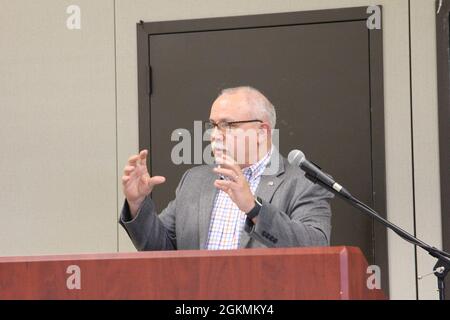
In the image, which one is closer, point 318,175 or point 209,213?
point 318,175

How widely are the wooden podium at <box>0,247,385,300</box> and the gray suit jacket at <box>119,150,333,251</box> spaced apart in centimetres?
84

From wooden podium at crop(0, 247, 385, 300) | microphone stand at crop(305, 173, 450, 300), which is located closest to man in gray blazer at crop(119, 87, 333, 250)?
microphone stand at crop(305, 173, 450, 300)

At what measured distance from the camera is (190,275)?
145cm

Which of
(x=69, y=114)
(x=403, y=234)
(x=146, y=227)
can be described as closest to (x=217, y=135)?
(x=146, y=227)

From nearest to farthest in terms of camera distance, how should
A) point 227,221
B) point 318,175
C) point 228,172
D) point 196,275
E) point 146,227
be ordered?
point 196,275 → point 318,175 → point 228,172 → point 146,227 → point 227,221

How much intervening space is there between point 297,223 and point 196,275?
927 millimetres

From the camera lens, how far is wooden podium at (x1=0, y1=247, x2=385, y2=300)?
4.58 ft

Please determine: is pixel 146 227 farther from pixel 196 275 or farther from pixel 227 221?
pixel 196 275

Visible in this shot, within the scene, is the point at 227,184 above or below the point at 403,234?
above

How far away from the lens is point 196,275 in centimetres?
145

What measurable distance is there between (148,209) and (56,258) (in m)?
0.96

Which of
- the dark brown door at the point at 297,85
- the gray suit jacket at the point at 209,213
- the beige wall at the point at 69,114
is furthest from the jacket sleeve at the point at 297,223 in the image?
the beige wall at the point at 69,114

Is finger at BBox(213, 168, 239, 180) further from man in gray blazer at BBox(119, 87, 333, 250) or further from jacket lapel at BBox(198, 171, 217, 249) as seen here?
jacket lapel at BBox(198, 171, 217, 249)

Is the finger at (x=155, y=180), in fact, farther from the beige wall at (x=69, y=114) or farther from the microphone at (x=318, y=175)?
the beige wall at (x=69, y=114)
